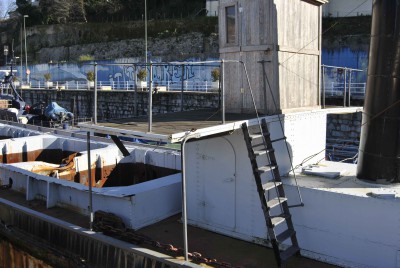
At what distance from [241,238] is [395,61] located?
12.2 feet

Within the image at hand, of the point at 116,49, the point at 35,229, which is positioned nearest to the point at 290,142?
the point at 35,229

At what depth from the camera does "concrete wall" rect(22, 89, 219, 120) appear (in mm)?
27919

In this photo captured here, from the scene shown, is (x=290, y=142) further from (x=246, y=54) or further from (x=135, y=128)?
(x=135, y=128)

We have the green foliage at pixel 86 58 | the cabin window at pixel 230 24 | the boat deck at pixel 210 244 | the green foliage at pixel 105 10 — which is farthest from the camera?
the green foliage at pixel 105 10

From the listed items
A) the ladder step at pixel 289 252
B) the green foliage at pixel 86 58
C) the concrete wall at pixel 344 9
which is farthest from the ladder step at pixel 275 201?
the green foliage at pixel 86 58

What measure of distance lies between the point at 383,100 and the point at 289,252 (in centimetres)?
268

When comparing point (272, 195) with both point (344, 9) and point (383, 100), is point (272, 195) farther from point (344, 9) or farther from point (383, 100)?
point (344, 9)

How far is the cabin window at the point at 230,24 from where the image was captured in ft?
24.7

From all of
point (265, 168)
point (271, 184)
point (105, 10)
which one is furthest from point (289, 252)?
point (105, 10)

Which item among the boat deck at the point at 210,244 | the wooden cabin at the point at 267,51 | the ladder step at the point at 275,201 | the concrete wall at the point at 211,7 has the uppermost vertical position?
the concrete wall at the point at 211,7

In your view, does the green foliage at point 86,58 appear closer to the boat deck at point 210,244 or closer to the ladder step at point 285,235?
the boat deck at point 210,244

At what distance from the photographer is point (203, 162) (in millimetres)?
7703

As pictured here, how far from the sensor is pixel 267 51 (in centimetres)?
721

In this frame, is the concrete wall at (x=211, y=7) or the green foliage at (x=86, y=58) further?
the green foliage at (x=86, y=58)
